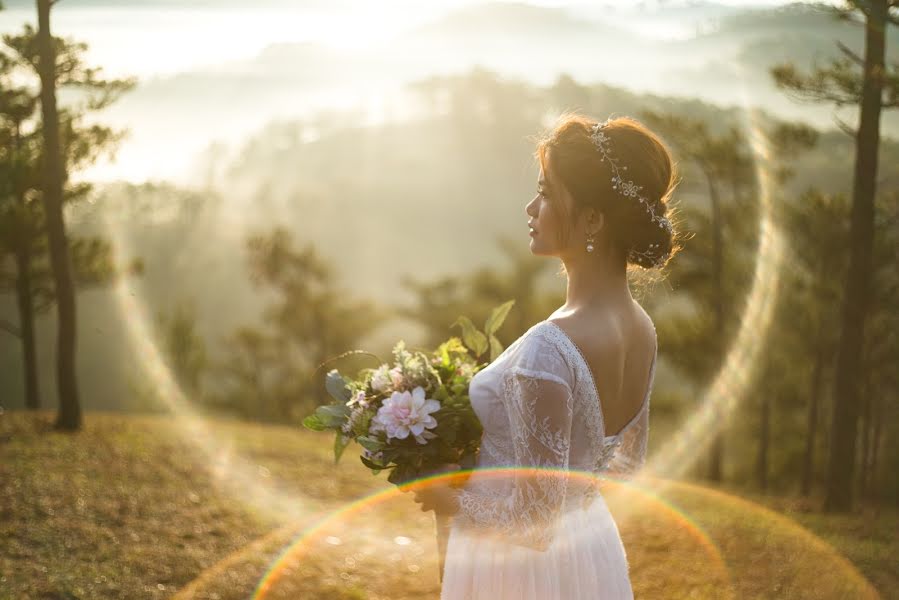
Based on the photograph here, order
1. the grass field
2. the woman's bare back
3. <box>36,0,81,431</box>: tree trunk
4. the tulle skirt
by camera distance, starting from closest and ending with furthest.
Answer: the woman's bare back → the tulle skirt → the grass field → <box>36,0,81,431</box>: tree trunk

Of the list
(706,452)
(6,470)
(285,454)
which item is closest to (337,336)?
(706,452)

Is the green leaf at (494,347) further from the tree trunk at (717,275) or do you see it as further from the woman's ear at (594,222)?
the tree trunk at (717,275)

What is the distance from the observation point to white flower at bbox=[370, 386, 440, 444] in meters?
2.65

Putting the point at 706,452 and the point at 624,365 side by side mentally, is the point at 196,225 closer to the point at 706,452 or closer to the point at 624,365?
the point at 706,452

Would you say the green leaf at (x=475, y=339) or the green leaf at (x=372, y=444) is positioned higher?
the green leaf at (x=475, y=339)

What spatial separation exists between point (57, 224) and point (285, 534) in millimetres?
6789

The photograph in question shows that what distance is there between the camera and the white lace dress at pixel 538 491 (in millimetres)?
2432

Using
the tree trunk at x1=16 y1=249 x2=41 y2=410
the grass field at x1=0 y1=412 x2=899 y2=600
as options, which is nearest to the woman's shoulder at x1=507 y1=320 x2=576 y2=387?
the grass field at x1=0 y1=412 x2=899 y2=600

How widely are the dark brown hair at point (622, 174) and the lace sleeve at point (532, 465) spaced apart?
59cm

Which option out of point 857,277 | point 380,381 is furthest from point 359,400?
point 857,277

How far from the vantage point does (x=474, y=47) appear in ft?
249

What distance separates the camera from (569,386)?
7.96 feet

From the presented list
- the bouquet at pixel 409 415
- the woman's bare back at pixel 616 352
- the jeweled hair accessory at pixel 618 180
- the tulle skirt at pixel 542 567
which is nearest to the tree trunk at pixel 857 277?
the jeweled hair accessory at pixel 618 180

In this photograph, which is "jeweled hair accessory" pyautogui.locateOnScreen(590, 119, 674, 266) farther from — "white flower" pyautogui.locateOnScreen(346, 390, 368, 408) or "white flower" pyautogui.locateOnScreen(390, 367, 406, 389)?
"white flower" pyautogui.locateOnScreen(346, 390, 368, 408)
